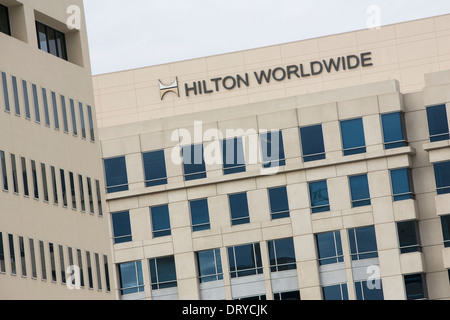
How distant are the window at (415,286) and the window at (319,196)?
21.1ft

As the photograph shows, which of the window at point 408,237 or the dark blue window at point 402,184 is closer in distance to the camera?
the window at point 408,237

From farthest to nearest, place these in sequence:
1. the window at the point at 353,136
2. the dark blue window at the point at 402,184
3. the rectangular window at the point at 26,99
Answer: the window at the point at 353,136 → the dark blue window at the point at 402,184 → the rectangular window at the point at 26,99

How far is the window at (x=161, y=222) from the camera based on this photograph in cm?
6944

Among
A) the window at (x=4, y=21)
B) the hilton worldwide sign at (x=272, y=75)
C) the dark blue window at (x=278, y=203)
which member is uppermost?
the hilton worldwide sign at (x=272, y=75)

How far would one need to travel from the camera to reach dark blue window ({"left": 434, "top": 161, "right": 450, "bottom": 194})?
214 ft

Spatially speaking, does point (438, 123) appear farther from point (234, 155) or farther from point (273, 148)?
point (234, 155)

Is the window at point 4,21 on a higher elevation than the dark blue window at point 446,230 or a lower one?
higher

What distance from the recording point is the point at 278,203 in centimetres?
6769

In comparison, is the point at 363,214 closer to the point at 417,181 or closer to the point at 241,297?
the point at 417,181

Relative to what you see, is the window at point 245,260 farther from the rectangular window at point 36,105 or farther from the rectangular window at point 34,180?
the rectangular window at point 34,180

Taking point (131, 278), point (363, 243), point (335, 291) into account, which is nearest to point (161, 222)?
point (131, 278)

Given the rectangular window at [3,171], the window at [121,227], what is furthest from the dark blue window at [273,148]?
the rectangular window at [3,171]

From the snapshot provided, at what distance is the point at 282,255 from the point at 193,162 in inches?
325

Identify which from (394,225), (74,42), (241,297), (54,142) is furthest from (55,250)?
(394,225)
